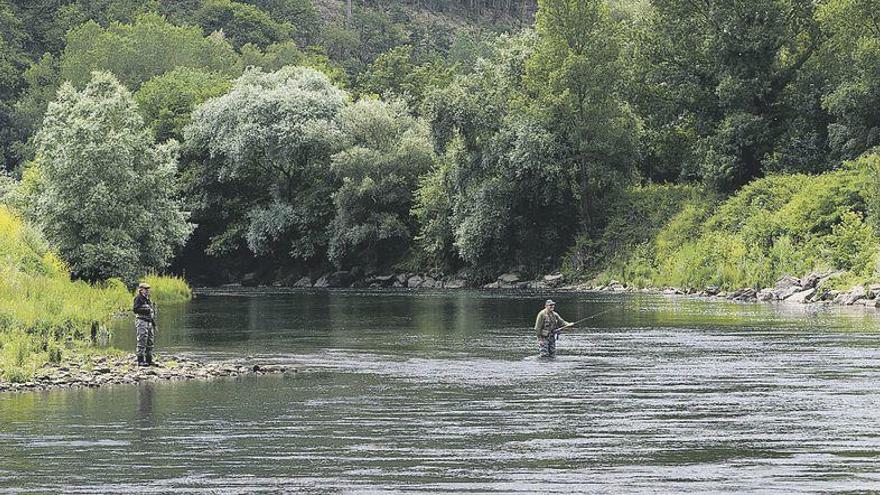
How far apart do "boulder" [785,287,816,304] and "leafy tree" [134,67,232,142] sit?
185 ft

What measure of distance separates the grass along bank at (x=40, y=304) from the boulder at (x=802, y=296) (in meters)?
29.8

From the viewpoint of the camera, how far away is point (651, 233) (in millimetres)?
85312

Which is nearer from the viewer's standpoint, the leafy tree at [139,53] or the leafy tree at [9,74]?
the leafy tree at [139,53]

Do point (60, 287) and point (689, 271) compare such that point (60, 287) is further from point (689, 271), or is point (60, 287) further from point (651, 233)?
point (651, 233)

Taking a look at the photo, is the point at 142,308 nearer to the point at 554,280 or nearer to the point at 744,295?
the point at 744,295

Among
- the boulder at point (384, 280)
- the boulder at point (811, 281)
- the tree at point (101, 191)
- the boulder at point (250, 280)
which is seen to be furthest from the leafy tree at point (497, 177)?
the tree at point (101, 191)

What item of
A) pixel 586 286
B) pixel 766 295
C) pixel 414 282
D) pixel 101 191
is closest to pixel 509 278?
pixel 586 286

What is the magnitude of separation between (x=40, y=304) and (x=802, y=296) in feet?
113

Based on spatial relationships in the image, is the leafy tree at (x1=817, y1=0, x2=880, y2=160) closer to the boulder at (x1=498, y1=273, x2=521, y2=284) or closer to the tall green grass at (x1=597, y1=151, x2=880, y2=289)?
the tall green grass at (x1=597, y1=151, x2=880, y2=289)

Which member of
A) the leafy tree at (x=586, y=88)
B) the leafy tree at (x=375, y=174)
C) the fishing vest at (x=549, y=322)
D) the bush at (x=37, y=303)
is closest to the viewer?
the bush at (x=37, y=303)

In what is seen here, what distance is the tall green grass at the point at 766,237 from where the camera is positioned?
6675 centimetres

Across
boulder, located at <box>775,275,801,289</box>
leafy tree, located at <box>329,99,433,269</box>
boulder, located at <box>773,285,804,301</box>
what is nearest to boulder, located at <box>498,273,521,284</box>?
leafy tree, located at <box>329,99,433,269</box>

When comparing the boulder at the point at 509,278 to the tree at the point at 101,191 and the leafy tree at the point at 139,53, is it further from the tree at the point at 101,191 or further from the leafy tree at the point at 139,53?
the leafy tree at the point at 139,53

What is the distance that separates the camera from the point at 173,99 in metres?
111
